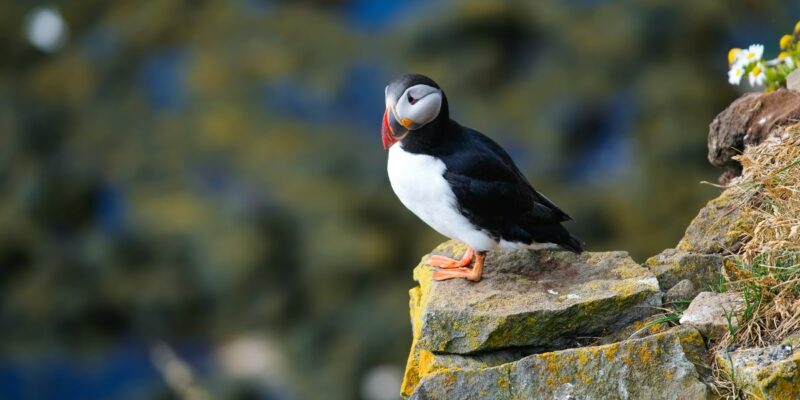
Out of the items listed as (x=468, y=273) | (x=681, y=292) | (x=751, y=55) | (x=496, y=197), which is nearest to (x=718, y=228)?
(x=681, y=292)

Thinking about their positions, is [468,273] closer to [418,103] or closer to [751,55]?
[418,103]

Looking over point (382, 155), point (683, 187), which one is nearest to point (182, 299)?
point (382, 155)

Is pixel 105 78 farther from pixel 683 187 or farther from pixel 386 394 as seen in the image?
pixel 683 187

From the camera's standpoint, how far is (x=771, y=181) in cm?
387

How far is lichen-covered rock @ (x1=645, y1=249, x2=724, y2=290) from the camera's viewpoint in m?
3.96

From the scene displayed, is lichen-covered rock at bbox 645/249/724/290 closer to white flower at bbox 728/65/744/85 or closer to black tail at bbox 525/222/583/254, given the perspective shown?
black tail at bbox 525/222/583/254

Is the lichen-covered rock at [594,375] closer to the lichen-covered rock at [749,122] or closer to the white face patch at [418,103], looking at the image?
the white face patch at [418,103]

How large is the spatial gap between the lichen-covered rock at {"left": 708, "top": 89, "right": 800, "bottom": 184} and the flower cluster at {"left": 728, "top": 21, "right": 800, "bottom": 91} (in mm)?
298

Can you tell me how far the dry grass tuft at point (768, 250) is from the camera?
11.0ft

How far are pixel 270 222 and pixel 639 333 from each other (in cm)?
919

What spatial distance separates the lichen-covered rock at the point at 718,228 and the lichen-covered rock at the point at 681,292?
25 centimetres

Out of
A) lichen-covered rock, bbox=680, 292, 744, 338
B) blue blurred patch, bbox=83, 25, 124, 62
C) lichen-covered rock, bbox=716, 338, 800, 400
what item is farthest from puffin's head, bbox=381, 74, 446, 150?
blue blurred patch, bbox=83, 25, 124, 62

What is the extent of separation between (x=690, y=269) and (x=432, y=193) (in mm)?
1036

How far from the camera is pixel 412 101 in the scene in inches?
160
